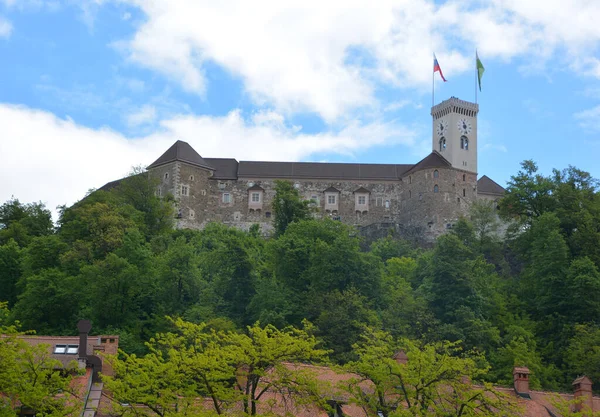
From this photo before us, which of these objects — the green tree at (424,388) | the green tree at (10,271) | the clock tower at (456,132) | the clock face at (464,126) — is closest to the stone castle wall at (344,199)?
the clock tower at (456,132)

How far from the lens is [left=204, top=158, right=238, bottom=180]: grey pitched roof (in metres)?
117

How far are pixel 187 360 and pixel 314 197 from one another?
269 ft

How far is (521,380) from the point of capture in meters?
44.6

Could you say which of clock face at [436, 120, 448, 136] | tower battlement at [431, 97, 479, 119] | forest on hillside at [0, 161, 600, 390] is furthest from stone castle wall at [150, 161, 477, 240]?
forest on hillside at [0, 161, 600, 390]

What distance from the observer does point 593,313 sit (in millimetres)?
65188

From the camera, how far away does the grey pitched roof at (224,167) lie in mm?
116750

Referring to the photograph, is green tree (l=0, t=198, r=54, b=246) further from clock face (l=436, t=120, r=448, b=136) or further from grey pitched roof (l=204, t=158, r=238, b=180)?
clock face (l=436, t=120, r=448, b=136)

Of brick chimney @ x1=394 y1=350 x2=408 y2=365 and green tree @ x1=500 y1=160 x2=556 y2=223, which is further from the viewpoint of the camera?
green tree @ x1=500 y1=160 x2=556 y2=223

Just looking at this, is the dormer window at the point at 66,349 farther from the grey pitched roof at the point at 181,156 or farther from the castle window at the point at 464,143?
the castle window at the point at 464,143

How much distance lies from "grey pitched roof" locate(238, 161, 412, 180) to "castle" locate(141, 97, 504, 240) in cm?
13

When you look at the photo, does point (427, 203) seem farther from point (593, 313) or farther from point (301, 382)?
point (301, 382)

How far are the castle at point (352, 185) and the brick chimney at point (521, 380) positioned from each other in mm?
62593

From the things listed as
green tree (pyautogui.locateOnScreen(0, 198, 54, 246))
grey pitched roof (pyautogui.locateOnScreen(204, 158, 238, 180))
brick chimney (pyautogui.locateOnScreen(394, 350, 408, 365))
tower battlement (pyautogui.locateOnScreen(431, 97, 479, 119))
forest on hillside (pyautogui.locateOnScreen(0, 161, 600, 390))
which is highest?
tower battlement (pyautogui.locateOnScreen(431, 97, 479, 119))

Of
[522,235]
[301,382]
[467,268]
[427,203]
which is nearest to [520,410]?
[301,382]
